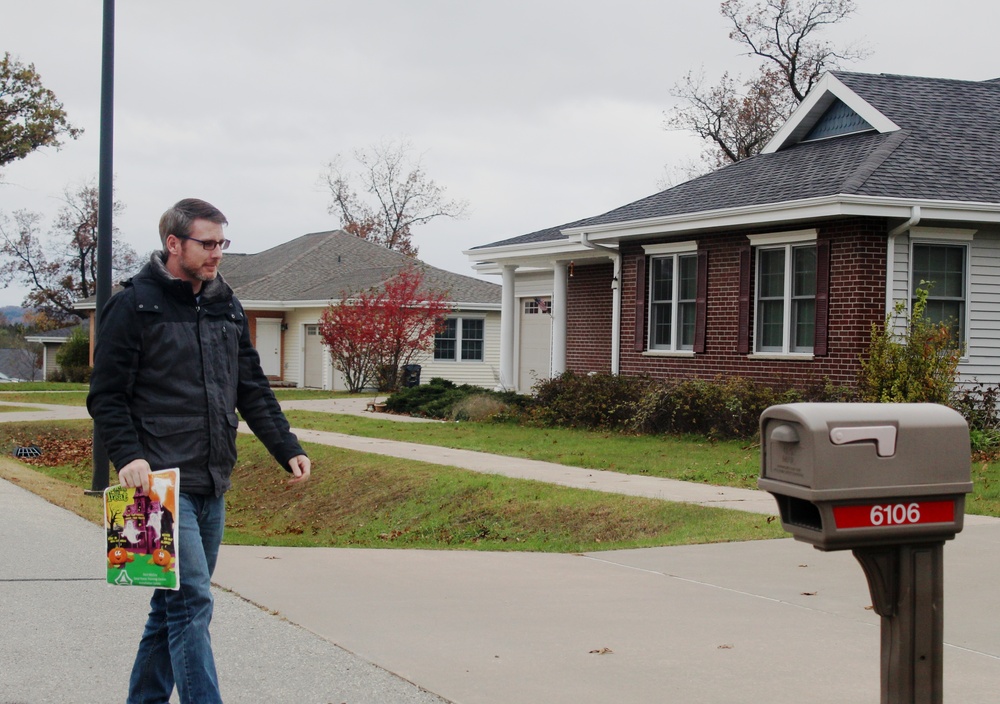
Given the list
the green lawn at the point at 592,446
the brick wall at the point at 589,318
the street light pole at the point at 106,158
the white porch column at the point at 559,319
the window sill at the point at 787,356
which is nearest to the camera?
the street light pole at the point at 106,158

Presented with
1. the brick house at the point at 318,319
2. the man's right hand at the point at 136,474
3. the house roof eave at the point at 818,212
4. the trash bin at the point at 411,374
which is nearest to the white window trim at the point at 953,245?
the house roof eave at the point at 818,212

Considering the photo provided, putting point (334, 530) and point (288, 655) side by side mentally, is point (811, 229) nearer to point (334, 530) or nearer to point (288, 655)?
point (334, 530)

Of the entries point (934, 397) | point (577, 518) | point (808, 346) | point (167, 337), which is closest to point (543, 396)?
point (808, 346)

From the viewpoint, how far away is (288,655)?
5895 millimetres

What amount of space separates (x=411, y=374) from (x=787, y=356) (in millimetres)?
15675

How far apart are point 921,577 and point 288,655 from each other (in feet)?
11.2

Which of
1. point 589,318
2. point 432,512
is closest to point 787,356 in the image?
point 589,318

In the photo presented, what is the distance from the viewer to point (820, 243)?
56.1ft

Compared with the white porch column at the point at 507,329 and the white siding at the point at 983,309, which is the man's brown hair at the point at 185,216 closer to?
the white siding at the point at 983,309

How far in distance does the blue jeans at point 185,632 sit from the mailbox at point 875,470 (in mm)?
2145

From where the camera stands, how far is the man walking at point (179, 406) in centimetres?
434

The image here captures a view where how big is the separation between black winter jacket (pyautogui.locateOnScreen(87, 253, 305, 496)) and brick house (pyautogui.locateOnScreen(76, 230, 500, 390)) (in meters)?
29.1

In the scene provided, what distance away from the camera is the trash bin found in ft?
104

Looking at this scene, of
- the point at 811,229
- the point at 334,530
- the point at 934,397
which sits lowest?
the point at 334,530
